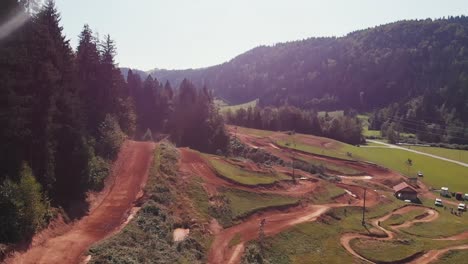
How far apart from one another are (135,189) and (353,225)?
2795cm

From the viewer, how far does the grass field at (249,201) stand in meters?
48.0

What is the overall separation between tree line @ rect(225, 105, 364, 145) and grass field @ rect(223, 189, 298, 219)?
357 ft

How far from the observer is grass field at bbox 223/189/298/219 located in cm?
4797

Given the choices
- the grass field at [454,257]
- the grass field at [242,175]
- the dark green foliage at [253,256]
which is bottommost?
the grass field at [454,257]

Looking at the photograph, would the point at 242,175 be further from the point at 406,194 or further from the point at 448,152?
the point at 448,152

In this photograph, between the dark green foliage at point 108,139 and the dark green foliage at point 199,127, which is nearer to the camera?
the dark green foliage at point 108,139

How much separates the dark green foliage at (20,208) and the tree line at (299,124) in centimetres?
13712

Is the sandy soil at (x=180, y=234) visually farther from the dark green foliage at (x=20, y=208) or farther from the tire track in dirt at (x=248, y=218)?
the dark green foliage at (x=20, y=208)

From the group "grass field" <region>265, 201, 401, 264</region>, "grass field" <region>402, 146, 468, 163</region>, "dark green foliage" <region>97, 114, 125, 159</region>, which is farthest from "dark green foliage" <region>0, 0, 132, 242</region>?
"grass field" <region>402, 146, 468, 163</region>

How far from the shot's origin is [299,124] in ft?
540

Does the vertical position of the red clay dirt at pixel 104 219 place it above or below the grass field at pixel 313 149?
above

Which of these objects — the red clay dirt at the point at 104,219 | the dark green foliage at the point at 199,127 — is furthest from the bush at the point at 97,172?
the dark green foliage at the point at 199,127

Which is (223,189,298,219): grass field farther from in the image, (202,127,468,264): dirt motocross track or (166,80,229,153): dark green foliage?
(166,80,229,153): dark green foliage

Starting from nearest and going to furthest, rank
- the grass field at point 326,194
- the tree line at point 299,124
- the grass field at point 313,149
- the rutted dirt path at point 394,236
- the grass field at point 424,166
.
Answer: the rutted dirt path at point 394,236 → the grass field at point 326,194 → the grass field at point 424,166 → the grass field at point 313,149 → the tree line at point 299,124
